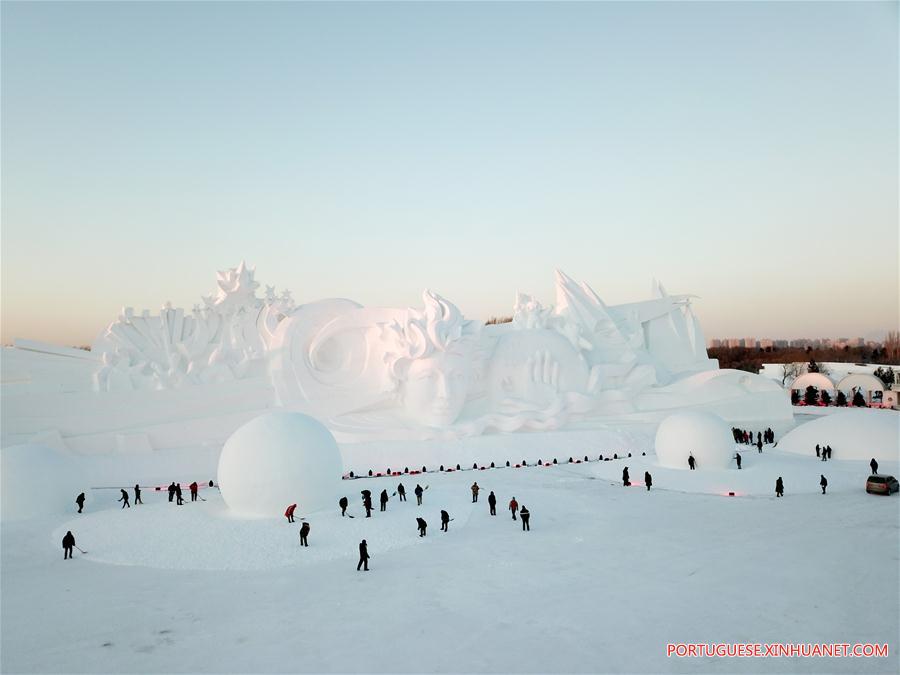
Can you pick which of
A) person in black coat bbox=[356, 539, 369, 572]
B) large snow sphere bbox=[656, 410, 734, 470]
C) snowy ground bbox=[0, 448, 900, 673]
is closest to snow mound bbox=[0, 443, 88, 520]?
snowy ground bbox=[0, 448, 900, 673]

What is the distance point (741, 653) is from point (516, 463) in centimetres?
1340

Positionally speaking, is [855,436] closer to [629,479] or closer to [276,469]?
[629,479]

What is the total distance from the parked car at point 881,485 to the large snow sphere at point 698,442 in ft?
11.3

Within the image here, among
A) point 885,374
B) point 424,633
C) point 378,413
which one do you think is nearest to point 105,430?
point 378,413

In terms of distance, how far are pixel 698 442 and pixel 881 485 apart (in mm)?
4282

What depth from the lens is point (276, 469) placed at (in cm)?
1255

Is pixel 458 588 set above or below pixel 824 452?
above

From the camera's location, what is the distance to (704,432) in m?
17.8

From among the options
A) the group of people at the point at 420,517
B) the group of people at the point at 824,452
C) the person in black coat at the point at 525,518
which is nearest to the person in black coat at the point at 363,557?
the group of people at the point at 420,517

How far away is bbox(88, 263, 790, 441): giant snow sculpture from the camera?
22219mm

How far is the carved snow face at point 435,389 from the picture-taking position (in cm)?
2216

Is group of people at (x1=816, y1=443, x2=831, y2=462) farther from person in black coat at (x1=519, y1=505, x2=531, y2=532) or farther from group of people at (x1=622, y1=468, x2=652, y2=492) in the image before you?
person in black coat at (x1=519, y1=505, x2=531, y2=532)

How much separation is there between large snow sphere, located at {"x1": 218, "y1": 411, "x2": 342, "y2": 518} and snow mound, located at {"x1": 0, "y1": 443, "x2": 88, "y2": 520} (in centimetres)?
393

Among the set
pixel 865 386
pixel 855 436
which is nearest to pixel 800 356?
pixel 865 386
